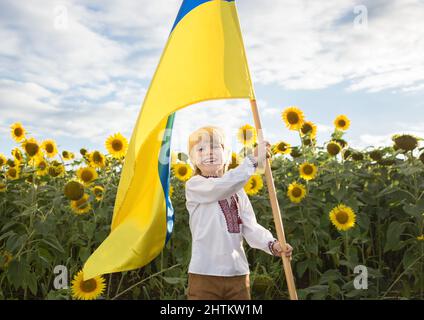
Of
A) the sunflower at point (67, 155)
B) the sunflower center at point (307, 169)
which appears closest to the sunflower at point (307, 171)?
the sunflower center at point (307, 169)

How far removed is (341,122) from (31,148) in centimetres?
290

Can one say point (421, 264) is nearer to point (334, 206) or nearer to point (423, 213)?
point (423, 213)

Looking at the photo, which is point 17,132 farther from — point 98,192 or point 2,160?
point 98,192

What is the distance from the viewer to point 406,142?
15.1 ft

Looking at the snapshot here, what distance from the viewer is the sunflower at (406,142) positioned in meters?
4.60

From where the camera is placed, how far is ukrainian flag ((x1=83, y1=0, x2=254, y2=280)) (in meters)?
2.98

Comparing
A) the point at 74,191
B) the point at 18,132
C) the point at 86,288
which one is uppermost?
the point at 18,132

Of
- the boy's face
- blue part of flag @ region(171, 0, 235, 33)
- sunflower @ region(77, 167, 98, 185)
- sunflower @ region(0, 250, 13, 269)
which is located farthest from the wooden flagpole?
sunflower @ region(0, 250, 13, 269)

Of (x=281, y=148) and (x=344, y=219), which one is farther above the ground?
(x=281, y=148)

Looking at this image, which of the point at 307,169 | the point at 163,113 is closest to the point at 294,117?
the point at 307,169

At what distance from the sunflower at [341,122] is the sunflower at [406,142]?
70 cm

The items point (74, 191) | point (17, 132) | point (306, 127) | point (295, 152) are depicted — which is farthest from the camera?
point (17, 132)

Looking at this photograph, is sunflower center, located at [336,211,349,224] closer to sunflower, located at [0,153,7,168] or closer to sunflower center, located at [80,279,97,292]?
sunflower center, located at [80,279,97,292]

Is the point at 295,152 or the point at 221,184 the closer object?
the point at 221,184
